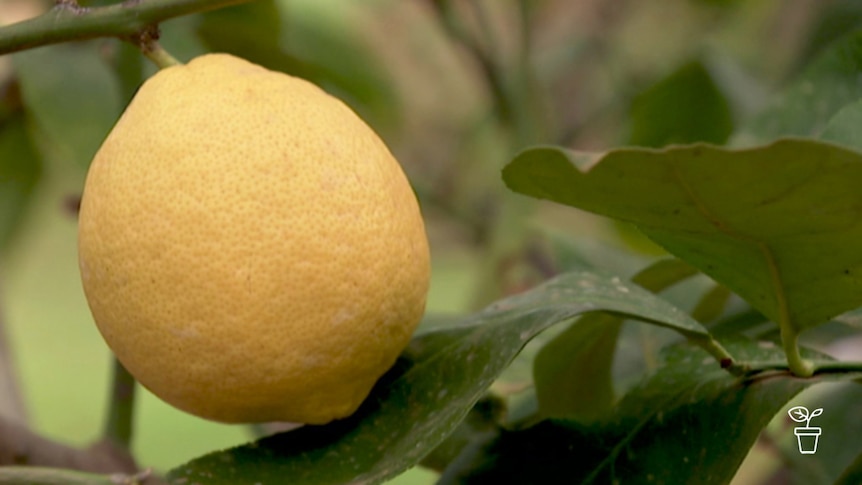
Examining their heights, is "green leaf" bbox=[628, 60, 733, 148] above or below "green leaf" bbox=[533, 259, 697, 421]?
below

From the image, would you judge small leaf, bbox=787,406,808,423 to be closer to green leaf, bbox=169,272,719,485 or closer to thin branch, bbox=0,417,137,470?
green leaf, bbox=169,272,719,485

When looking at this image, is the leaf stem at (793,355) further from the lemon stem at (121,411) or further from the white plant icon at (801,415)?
the lemon stem at (121,411)

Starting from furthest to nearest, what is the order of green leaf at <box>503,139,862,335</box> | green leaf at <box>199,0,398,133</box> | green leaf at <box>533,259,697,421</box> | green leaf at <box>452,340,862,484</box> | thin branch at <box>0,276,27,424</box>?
1. thin branch at <box>0,276,27,424</box>
2. green leaf at <box>199,0,398,133</box>
3. green leaf at <box>533,259,697,421</box>
4. green leaf at <box>452,340,862,484</box>
5. green leaf at <box>503,139,862,335</box>

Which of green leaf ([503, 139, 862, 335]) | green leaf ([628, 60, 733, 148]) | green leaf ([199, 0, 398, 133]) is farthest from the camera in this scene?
green leaf ([628, 60, 733, 148])

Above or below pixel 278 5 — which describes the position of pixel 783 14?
below

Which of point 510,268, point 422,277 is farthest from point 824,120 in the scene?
point 510,268

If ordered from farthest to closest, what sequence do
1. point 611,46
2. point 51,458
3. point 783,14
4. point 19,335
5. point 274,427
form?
point 19,335, point 783,14, point 611,46, point 274,427, point 51,458

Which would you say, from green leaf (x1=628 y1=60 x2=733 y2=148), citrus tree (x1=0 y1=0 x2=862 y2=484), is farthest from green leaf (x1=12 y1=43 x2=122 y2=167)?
green leaf (x1=628 y1=60 x2=733 y2=148)

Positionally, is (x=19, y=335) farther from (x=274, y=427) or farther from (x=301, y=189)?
(x=301, y=189)
